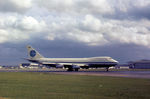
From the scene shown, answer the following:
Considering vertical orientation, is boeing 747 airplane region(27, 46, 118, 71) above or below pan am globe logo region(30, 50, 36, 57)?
below

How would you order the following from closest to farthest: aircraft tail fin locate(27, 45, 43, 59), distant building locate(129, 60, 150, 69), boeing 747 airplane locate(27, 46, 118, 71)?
1. boeing 747 airplane locate(27, 46, 118, 71)
2. aircraft tail fin locate(27, 45, 43, 59)
3. distant building locate(129, 60, 150, 69)

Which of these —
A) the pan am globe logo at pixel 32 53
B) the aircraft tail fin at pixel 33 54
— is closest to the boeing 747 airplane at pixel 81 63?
the aircraft tail fin at pixel 33 54

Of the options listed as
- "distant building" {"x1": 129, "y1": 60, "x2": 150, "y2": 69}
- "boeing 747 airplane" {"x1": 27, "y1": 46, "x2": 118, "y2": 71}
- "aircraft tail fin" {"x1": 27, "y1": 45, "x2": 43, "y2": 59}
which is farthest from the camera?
"distant building" {"x1": 129, "y1": 60, "x2": 150, "y2": 69}

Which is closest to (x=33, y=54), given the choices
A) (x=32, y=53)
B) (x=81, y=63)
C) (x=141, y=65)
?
(x=32, y=53)

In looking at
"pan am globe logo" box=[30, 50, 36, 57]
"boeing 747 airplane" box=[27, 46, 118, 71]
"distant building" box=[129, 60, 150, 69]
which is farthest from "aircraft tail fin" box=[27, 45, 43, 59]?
"distant building" box=[129, 60, 150, 69]

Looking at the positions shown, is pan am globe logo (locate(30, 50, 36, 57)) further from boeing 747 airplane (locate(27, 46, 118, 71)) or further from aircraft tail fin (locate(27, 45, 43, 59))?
boeing 747 airplane (locate(27, 46, 118, 71))

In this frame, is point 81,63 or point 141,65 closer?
point 81,63

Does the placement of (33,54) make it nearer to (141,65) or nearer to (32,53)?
(32,53)

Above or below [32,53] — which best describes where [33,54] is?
below

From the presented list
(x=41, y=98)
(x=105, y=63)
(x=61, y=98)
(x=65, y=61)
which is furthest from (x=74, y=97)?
(x=65, y=61)

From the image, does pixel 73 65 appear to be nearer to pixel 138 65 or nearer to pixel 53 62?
Result: pixel 53 62

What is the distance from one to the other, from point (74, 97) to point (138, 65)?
137m

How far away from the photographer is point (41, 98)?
625 inches

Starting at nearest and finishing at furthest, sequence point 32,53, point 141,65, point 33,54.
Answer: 1. point 33,54
2. point 32,53
3. point 141,65
